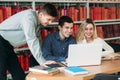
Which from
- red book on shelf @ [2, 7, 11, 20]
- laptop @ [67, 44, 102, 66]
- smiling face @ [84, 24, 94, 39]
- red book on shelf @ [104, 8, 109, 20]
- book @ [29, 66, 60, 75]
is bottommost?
book @ [29, 66, 60, 75]

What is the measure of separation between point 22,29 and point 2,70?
1.75 feet

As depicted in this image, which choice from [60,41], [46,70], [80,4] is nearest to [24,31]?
[46,70]

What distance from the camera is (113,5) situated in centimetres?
580

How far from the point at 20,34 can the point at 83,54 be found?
30.6 inches

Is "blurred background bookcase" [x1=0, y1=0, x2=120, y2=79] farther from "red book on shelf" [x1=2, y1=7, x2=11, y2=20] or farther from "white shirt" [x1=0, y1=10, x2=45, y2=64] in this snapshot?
"white shirt" [x1=0, y1=10, x2=45, y2=64]

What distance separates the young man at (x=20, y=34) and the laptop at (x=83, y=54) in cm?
32

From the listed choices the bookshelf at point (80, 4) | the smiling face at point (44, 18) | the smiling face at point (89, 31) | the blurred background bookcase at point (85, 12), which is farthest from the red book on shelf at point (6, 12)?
the smiling face at point (89, 31)

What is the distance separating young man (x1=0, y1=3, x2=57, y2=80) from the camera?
108 inches

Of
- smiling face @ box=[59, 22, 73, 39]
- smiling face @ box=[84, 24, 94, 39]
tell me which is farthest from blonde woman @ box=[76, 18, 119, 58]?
smiling face @ box=[59, 22, 73, 39]

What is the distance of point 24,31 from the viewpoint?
2.78 meters

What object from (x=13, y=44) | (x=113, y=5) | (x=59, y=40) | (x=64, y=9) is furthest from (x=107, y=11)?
(x=13, y=44)

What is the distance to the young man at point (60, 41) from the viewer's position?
338 cm

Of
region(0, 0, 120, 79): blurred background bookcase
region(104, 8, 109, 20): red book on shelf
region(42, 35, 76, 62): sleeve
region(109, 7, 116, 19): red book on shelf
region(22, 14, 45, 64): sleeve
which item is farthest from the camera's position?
region(109, 7, 116, 19): red book on shelf

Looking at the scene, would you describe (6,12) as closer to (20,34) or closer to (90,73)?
(20,34)
